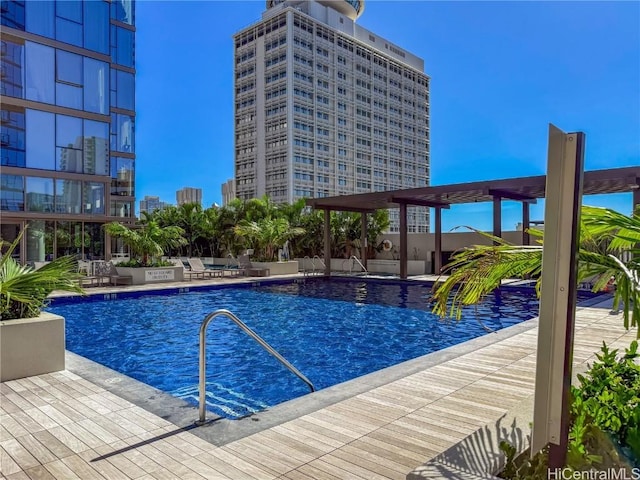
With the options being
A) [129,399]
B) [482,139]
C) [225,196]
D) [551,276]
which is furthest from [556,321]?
[225,196]

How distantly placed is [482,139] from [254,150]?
1355 inches

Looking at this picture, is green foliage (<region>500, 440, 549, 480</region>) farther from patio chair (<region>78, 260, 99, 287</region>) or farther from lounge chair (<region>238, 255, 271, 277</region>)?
lounge chair (<region>238, 255, 271, 277</region>)

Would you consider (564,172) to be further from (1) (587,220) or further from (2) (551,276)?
(1) (587,220)

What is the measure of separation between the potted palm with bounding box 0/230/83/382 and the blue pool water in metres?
1.33

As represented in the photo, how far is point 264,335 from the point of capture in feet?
28.9

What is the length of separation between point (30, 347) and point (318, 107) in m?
71.7

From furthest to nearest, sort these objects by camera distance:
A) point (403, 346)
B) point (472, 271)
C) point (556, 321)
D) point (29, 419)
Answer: point (403, 346), point (29, 419), point (472, 271), point (556, 321)

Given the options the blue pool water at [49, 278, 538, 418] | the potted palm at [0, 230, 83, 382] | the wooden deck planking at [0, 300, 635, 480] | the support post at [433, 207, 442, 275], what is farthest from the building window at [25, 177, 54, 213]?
the wooden deck planking at [0, 300, 635, 480]

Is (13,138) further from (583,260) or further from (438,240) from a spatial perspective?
(583,260)

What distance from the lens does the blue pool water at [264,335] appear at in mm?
6156

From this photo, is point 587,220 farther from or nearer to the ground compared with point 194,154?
nearer to the ground

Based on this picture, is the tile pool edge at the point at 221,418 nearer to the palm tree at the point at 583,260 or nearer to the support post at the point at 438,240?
the palm tree at the point at 583,260

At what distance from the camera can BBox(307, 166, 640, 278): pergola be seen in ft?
41.3

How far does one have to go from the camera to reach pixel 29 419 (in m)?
3.89
